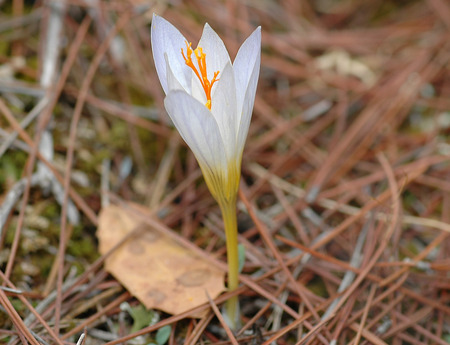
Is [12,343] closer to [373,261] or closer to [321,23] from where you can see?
[373,261]

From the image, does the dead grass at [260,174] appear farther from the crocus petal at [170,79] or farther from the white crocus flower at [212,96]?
the crocus petal at [170,79]

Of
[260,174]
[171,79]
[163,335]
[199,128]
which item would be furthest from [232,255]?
[260,174]

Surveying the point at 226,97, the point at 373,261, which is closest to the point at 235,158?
the point at 226,97

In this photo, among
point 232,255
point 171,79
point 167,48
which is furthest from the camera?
point 232,255

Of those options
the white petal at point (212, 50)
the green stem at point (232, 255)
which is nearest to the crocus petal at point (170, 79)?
the white petal at point (212, 50)

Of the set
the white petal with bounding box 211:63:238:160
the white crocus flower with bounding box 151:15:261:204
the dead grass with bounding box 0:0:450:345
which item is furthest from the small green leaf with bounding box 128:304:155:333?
the white petal with bounding box 211:63:238:160

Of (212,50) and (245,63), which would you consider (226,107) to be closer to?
(245,63)

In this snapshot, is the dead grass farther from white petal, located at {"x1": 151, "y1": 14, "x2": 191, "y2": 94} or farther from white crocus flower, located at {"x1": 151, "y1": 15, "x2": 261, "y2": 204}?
white petal, located at {"x1": 151, "y1": 14, "x2": 191, "y2": 94}
